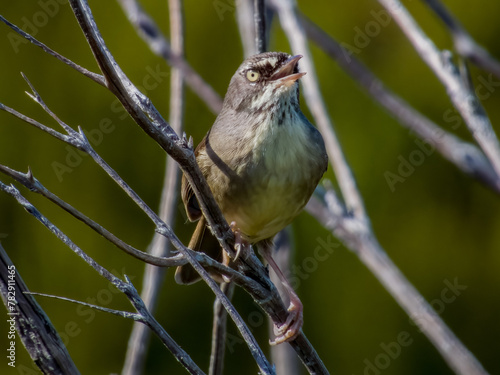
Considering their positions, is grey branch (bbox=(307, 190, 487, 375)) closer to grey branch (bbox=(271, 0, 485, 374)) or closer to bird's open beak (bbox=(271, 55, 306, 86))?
grey branch (bbox=(271, 0, 485, 374))

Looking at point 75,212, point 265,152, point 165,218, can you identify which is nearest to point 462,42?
point 265,152

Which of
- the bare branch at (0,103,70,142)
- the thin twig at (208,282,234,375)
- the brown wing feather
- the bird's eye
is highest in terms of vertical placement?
the bare branch at (0,103,70,142)

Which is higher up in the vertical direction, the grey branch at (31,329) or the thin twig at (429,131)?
the grey branch at (31,329)

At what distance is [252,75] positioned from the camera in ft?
11.8

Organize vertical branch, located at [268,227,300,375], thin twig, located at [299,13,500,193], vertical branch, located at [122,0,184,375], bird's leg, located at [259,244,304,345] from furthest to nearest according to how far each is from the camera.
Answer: vertical branch, located at [268,227,300,375] → vertical branch, located at [122,0,184,375] → thin twig, located at [299,13,500,193] → bird's leg, located at [259,244,304,345]

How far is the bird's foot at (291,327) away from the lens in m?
3.04

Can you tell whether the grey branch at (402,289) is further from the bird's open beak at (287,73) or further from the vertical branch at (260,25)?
the vertical branch at (260,25)

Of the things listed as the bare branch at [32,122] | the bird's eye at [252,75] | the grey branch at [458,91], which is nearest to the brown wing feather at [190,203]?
the bird's eye at [252,75]

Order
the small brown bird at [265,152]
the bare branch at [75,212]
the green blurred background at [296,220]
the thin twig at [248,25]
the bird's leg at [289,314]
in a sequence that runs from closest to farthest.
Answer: the bare branch at [75,212]
the bird's leg at [289,314]
the small brown bird at [265,152]
the thin twig at [248,25]
the green blurred background at [296,220]

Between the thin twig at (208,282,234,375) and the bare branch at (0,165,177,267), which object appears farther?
the thin twig at (208,282,234,375)

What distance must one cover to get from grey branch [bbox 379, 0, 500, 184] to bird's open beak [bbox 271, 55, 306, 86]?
0.49m

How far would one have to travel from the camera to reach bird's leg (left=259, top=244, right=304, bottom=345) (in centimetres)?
309

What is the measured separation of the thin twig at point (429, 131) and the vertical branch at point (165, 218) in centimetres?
75

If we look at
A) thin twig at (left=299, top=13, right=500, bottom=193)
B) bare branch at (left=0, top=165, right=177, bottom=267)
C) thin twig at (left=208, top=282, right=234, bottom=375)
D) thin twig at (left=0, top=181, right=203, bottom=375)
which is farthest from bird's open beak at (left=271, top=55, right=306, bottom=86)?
thin twig at (left=0, top=181, right=203, bottom=375)
